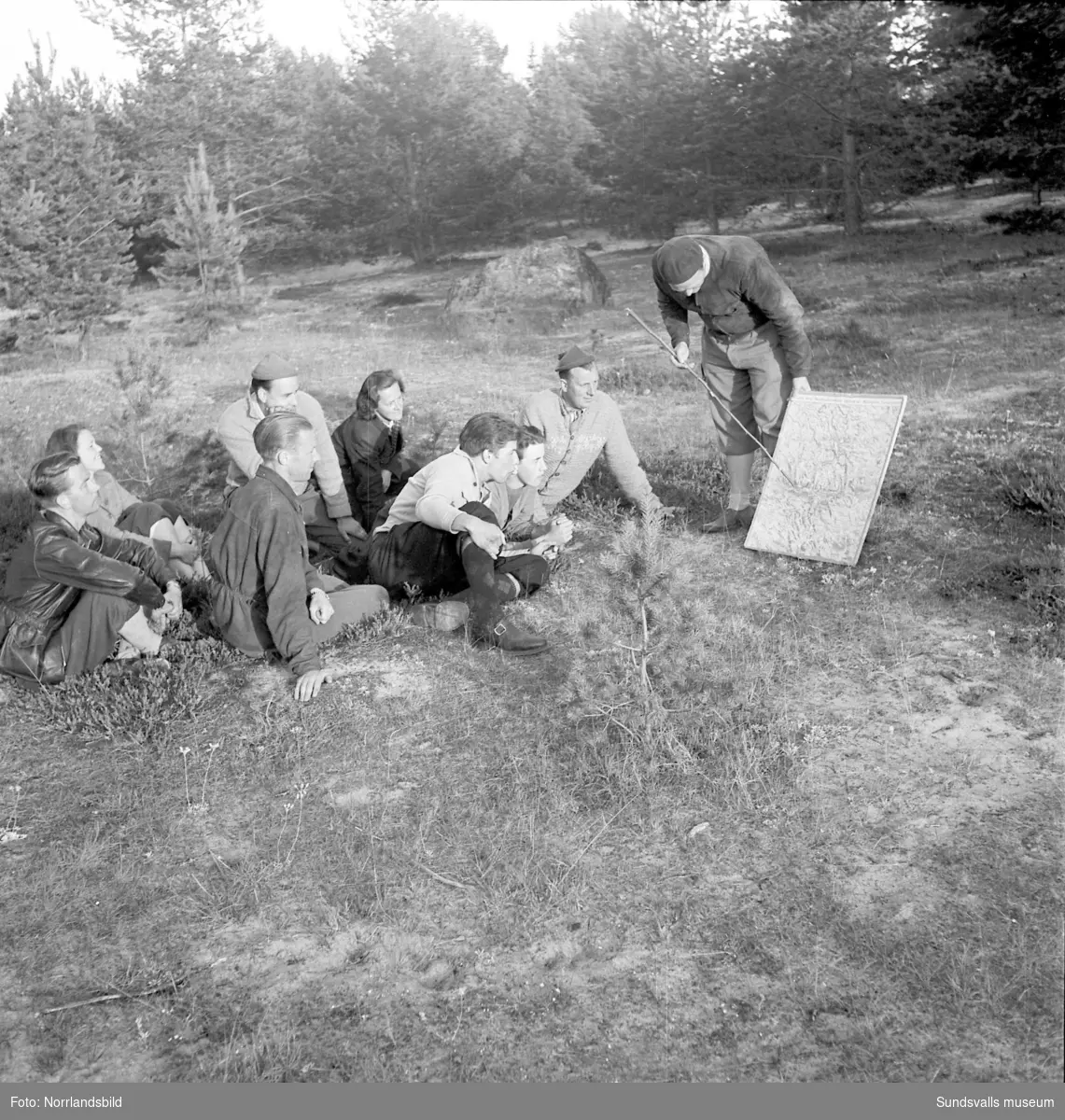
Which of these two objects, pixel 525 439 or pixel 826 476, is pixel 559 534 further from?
pixel 826 476

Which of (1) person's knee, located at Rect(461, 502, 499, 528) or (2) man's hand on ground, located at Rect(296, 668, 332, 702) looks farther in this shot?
(1) person's knee, located at Rect(461, 502, 499, 528)

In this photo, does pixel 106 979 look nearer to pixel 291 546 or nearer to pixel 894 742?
pixel 291 546

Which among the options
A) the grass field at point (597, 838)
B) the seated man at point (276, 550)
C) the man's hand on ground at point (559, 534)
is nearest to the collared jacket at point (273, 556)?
the seated man at point (276, 550)

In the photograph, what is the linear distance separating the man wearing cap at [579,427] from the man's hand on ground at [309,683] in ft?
7.25

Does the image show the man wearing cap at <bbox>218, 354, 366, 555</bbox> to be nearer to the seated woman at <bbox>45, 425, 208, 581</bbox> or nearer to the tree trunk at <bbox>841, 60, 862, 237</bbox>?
the seated woman at <bbox>45, 425, 208, 581</bbox>

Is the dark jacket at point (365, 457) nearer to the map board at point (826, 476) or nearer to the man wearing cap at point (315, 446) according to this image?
the man wearing cap at point (315, 446)

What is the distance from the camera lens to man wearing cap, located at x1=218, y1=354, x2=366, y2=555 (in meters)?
5.52

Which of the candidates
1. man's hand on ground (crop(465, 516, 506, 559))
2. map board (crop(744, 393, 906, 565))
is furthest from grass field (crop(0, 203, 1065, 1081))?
man's hand on ground (crop(465, 516, 506, 559))

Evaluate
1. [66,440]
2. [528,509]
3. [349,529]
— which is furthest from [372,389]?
[66,440]

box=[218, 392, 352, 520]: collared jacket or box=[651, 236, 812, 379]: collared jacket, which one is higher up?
box=[651, 236, 812, 379]: collared jacket

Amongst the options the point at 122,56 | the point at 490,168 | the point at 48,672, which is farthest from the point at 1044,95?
the point at 122,56

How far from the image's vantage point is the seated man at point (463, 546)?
15.4 ft

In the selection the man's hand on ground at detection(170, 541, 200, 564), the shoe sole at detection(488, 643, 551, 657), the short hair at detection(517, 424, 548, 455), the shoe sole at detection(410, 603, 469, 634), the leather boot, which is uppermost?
the short hair at detection(517, 424, 548, 455)

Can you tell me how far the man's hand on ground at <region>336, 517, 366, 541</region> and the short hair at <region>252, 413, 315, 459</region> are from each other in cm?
182
